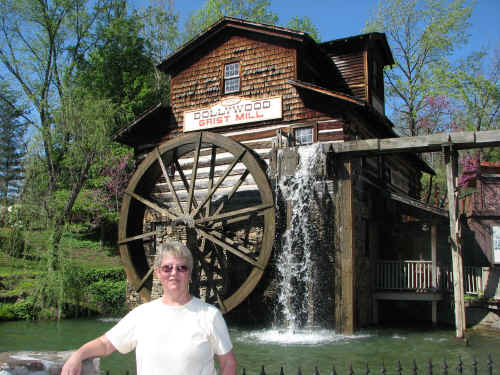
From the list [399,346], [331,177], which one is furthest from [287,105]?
[399,346]

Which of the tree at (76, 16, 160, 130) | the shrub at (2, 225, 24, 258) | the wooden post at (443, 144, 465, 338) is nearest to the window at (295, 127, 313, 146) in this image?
the wooden post at (443, 144, 465, 338)

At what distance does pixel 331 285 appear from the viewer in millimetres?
10117

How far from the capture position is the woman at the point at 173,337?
7.04ft

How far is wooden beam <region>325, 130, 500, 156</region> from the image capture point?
889 cm

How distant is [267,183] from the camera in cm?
1064

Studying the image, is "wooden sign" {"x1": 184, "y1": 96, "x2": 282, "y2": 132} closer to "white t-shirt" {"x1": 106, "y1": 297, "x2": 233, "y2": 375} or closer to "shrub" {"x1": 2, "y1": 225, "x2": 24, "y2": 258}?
"shrub" {"x1": 2, "y1": 225, "x2": 24, "y2": 258}

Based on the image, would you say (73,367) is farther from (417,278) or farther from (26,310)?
(417,278)

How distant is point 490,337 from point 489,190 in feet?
23.5

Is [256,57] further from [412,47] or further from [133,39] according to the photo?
[412,47]

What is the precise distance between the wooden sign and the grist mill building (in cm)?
3

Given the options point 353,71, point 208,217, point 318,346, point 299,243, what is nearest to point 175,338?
point 318,346

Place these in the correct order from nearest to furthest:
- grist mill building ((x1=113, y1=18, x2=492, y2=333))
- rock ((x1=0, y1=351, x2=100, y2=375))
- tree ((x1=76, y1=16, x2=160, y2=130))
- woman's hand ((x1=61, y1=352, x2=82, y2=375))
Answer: woman's hand ((x1=61, y1=352, x2=82, y2=375)) < rock ((x1=0, y1=351, x2=100, y2=375)) < grist mill building ((x1=113, y1=18, x2=492, y2=333)) < tree ((x1=76, y1=16, x2=160, y2=130))

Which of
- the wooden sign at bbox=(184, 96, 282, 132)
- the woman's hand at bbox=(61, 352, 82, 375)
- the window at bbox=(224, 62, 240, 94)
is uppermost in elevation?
the window at bbox=(224, 62, 240, 94)

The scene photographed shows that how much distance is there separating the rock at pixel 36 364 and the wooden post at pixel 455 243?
24.6 ft
